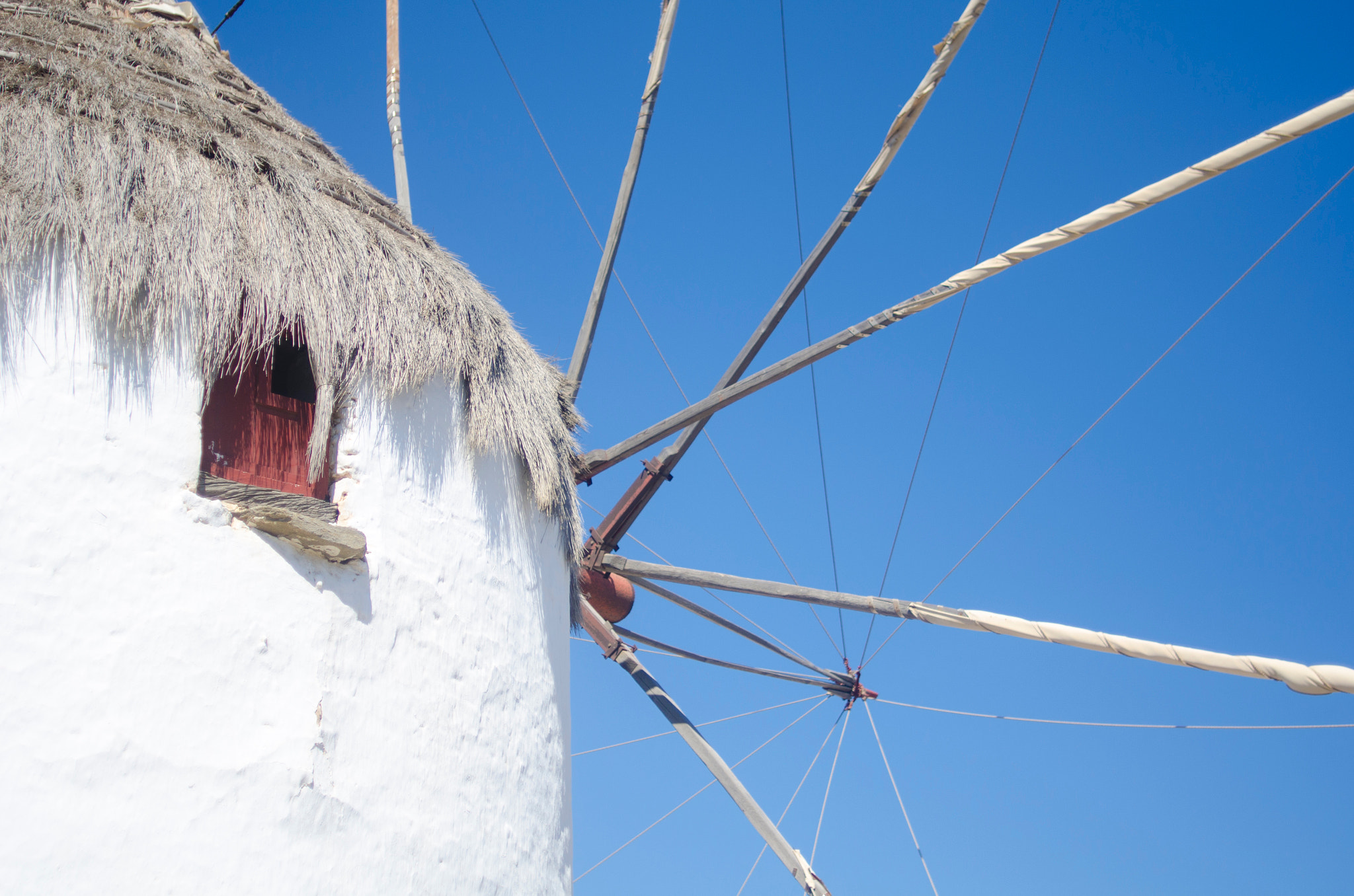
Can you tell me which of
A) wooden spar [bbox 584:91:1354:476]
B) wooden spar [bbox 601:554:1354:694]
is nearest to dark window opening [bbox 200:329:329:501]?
wooden spar [bbox 584:91:1354:476]

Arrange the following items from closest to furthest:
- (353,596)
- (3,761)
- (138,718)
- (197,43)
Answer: (3,761)
(138,718)
(353,596)
(197,43)

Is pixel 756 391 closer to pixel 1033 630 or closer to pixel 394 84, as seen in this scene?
pixel 1033 630

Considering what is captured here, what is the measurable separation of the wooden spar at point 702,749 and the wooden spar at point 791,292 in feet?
1.82

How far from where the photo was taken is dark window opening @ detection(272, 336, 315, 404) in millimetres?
4938

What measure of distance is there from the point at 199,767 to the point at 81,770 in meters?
0.38

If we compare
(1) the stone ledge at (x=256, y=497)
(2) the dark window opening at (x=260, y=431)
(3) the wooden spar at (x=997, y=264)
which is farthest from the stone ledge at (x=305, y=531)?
(3) the wooden spar at (x=997, y=264)

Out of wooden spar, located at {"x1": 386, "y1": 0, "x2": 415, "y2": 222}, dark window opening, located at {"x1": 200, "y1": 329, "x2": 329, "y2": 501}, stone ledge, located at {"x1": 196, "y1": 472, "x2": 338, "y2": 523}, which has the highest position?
wooden spar, located at {"x1": 386, "y1": 0, "x2": 415, "y2": 222}

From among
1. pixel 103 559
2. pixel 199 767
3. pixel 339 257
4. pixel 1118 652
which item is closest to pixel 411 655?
pixel 199 767

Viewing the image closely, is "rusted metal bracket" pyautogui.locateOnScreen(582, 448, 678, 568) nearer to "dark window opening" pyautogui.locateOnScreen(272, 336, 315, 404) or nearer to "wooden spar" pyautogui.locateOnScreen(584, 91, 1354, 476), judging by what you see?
"wooden spar" pyautogui.locateOnScreen(584, 91, 1354, 476)

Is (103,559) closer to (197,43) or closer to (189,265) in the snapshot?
(189,265)

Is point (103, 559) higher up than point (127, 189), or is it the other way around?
point (127, 189)

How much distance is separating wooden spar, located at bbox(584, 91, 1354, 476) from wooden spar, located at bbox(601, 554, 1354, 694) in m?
0.87

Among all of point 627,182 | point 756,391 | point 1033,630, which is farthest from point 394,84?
point 1033,630

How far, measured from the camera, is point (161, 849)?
3.58 m
